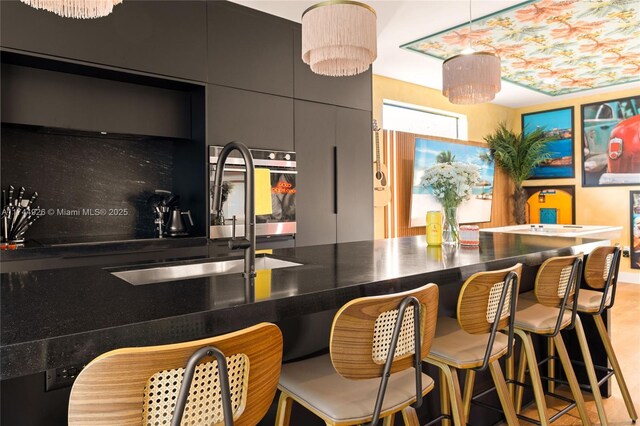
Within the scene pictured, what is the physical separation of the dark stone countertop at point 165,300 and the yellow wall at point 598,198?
5740 millimetres

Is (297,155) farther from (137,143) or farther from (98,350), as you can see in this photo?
(98,350)

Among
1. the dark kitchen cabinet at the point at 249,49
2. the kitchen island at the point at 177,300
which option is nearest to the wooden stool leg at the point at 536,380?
the kitchen island at the point at 177,300

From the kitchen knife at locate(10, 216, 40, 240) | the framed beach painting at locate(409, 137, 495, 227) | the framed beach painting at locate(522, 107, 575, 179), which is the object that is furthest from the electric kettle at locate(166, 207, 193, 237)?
the framed beach painting at locate(522, 107, 575, 179)

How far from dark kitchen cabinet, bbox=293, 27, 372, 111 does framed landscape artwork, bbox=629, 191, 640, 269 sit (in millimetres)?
4559

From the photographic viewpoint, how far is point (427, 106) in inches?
241

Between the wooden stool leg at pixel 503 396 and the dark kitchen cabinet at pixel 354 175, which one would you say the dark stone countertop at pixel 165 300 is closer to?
the wooden stool leg at pixel 503 396

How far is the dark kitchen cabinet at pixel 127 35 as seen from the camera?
8.33 feet

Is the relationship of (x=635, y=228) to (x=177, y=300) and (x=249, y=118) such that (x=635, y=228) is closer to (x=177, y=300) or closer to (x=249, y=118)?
(x=249, y=118)

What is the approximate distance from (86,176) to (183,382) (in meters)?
2.88

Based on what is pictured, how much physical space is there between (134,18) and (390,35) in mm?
2285

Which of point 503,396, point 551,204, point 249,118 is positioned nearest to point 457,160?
point 551,204

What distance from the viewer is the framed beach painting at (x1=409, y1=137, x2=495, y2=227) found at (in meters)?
5.55

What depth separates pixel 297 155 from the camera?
3744 millimetres

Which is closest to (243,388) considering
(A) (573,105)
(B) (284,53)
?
(B) (284,53)
